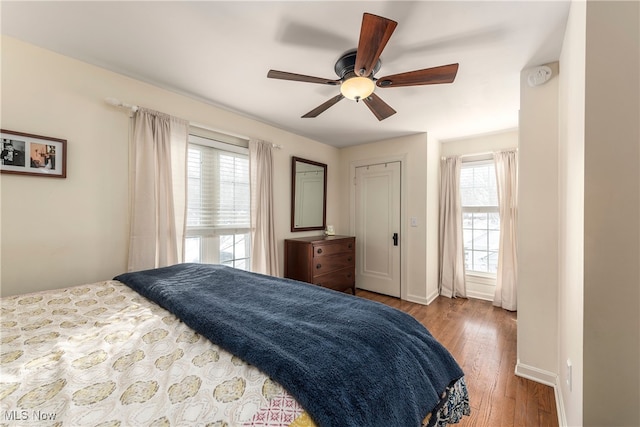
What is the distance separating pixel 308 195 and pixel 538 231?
260 cm

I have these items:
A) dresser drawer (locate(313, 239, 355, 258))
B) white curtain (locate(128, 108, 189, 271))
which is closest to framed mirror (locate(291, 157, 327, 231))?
dresser drawer (locate(313, 239, 355, 258))

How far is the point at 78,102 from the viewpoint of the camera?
5.98 ft

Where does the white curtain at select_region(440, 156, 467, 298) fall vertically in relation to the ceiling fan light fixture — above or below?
below

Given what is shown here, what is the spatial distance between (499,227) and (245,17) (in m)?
3.75

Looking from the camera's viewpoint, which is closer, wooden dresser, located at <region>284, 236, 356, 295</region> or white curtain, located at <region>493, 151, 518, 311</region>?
wooden dresser, located at <region>284, 236, 356, 295</region>

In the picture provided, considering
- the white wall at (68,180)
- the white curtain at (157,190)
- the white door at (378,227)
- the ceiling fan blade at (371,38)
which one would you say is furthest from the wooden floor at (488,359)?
the white wall at (68,180)

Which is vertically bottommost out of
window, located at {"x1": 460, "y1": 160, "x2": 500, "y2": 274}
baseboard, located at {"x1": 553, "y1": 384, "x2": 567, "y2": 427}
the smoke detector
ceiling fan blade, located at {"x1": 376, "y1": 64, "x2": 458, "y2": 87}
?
baseboard, located at {"x1": 553, "y1": 384, "x2": 567, "y2": 427}

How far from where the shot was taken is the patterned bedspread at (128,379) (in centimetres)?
63

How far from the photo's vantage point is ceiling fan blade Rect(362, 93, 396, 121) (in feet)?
6.14

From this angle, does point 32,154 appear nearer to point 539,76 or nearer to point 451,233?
point 539,76

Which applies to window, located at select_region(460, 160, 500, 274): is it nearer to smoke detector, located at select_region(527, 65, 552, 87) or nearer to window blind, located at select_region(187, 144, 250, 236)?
smoke detector, located at select_region(527, 65, 552, 87)

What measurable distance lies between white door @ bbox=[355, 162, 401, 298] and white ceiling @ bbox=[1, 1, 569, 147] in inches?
63.0

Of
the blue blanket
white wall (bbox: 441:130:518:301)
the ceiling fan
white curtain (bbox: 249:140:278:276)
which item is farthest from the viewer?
white wall (bbox: 441:130:518:301)

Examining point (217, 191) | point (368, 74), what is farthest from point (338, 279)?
point (368, 74)
